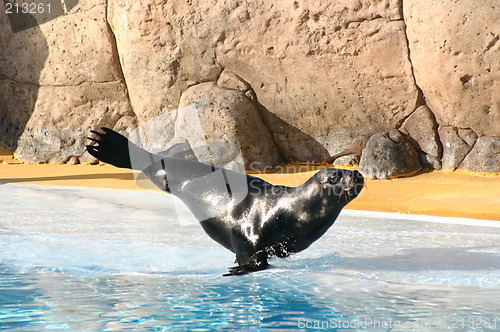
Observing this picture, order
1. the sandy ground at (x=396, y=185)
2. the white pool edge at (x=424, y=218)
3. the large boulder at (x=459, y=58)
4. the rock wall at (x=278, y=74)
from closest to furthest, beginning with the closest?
the white pool edge at (x=424, y=218)
the sandy ground at (x=396, y=185)
the large boulder at (x=459, y=58)
the rock wall at (x=278, y=74)

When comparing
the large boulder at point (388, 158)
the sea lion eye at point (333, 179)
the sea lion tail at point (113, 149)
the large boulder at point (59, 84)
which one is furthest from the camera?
the large boulder at point (59, 84)

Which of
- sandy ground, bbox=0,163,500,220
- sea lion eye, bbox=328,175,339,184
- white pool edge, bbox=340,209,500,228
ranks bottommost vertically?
white pool edge, bbox=340,209,500,228

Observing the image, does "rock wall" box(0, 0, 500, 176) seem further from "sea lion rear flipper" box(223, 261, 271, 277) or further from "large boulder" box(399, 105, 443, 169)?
"sea lion rear flipper" box(223, 261, 271, 277)

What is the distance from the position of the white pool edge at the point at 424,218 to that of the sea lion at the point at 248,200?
2.57 metres

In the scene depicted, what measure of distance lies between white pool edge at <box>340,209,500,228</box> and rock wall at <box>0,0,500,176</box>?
3.98 meters

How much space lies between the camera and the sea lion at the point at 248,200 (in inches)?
161

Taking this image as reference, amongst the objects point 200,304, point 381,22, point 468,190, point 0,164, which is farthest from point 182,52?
point 200,304

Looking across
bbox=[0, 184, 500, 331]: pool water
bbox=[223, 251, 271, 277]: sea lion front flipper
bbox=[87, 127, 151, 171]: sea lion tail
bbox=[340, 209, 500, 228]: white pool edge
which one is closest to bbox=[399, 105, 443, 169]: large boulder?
bbox=[340, 209, 500, 228]: white pool edge

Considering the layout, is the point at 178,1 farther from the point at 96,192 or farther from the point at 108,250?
the point at 108,250

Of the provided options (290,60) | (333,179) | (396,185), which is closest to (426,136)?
(396,185)

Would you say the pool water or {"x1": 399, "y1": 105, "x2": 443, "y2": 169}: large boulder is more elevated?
{"x1": 399, "y1": 105, "x2": 443, "y2": 169}: large boulder

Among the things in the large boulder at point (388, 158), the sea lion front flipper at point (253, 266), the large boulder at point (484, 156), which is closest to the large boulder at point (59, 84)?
the large boulder at point (388, 158)

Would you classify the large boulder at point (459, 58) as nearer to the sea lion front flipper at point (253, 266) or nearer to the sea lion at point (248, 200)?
the sea lion at point (248, 200)

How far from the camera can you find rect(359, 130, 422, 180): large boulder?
10547mm
